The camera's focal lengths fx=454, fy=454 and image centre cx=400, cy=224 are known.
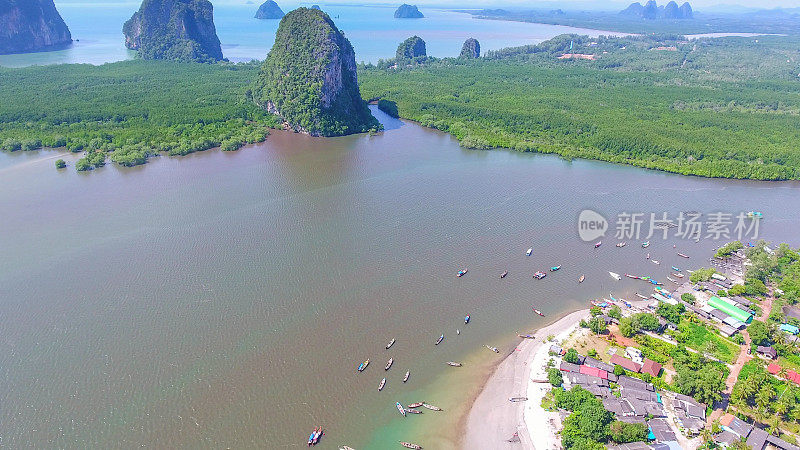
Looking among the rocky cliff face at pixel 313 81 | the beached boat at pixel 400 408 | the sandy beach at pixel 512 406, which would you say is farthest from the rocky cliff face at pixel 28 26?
the sandy beach at pixel 512 406

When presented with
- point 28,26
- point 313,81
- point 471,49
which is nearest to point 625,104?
point 313,81

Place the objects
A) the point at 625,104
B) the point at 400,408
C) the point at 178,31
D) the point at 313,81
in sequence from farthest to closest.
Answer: the point at 178,31
the point at 625,104
the point at 313,81
the point at 400,408

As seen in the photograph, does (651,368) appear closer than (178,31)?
Yes

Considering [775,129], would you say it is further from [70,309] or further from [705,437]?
[70,309]

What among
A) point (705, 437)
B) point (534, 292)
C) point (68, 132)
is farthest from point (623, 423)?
point (68, 132)

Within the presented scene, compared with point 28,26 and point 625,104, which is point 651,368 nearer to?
point 625,104

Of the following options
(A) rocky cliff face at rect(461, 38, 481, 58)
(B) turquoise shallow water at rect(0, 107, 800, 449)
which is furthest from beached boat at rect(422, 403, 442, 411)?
(A) rocky cliff face at rect(461, 38, 481, 58)
